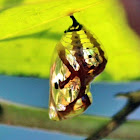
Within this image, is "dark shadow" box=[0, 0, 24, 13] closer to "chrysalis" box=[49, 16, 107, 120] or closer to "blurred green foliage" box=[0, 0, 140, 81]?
"blurred green foliage" box=[0, 0, 140, 81]

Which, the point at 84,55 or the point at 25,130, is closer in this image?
the point at 84,55

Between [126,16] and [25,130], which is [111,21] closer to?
[126,16]

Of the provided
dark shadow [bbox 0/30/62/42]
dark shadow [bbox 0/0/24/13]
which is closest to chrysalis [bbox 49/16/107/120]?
dark shadow [bbox 0/30/62/42]

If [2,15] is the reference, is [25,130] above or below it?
→ below

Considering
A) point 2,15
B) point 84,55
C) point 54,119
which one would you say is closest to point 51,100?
point 54,119

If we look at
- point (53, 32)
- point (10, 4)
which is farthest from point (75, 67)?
point (10, 4)

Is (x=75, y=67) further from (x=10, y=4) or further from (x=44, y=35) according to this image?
(x=10, y=4)
